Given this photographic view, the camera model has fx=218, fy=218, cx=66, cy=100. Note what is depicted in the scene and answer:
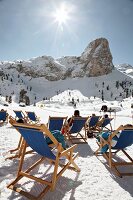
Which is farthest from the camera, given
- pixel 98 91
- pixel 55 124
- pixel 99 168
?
pixel 98 91

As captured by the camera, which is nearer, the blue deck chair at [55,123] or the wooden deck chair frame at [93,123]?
the blue deck chair at [55,123]

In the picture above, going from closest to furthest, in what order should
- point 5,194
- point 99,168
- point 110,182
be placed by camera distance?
point 5,194
point 110,182
point 99,168

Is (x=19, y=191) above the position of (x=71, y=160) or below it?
below

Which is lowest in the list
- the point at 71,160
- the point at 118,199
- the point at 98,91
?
the point at 118,199

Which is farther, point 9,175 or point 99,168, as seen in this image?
point 99,168

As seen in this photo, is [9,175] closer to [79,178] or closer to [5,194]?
[5,194]

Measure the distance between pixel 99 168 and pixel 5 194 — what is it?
235cm

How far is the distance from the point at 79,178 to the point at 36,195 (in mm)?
1090

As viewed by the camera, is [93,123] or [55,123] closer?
[55,123]

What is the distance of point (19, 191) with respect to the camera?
138 inches

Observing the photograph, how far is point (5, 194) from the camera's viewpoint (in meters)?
3.43

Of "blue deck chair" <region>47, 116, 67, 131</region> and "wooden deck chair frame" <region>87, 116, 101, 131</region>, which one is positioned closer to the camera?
"blue deck chair" <region>47, 116, 67, 131</region>

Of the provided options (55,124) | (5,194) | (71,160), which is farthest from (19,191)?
(55,124)

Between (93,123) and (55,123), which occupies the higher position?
(55,123)
